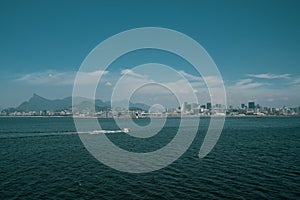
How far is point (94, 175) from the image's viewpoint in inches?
1307

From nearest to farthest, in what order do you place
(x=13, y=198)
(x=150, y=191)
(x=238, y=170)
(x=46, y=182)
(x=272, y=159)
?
(x=13, y=198) < (x=150, y=191) < (x=46, y=182) < (x=238, y=170) < (x=272, y=159)

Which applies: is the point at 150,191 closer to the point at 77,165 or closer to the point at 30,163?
the point at 77,165

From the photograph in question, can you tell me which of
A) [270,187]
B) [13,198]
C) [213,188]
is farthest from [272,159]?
[13,198]

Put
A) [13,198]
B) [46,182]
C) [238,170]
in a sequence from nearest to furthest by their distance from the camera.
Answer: [13,198] → [46,182] → [238,170]

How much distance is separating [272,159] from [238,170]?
10.8 meters

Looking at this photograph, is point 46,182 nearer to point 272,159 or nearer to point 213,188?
point 213,188

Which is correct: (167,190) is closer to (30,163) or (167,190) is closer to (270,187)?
(270,187)

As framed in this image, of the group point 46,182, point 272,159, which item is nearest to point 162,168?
point 46,182

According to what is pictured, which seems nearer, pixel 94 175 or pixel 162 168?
pixel 94 175

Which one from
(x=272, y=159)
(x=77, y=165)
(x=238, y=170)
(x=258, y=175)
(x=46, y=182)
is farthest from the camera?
(x=272, y=159)

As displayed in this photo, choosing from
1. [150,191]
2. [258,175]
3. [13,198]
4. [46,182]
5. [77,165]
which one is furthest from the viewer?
[77,165]

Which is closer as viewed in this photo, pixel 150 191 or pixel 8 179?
pixel 150 191

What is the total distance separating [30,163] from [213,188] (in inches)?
1109

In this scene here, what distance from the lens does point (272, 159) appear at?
42.4 meters
